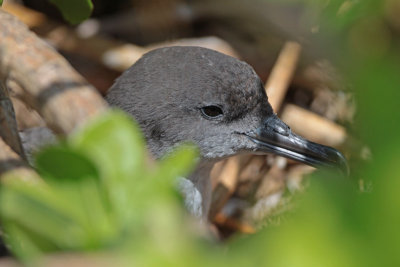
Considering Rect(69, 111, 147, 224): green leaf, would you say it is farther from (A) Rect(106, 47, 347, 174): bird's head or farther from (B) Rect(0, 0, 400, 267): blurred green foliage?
(A) Rect(106, 47, 347, 174): bird's head

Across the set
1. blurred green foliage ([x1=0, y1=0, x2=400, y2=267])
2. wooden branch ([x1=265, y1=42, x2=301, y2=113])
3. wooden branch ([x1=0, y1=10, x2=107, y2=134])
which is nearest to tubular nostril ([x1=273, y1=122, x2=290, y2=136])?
wooden branch ([x1=265, y1=42, x2=301, y2=113])

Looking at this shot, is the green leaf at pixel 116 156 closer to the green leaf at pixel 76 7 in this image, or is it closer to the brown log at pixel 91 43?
the green leaf at pixel 76 7

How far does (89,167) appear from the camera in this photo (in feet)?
1.74

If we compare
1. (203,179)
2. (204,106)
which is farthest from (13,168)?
(203,179)

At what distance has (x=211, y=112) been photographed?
200 centimetres

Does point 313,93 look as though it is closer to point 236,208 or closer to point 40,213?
point 236,208

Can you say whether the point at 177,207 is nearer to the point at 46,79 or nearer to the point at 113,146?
the point at 113,146

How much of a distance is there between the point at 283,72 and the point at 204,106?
0.91 metres

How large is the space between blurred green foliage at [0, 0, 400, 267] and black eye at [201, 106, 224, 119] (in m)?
1.40

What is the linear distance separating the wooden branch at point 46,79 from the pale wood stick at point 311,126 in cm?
144

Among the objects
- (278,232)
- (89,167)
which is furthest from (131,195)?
(278,232)

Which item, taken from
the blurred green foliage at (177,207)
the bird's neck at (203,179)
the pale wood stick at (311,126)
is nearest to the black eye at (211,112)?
the bird's neck at (203,179)

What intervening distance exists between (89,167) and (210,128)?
4.91 feet

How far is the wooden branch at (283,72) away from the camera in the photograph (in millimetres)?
2742
